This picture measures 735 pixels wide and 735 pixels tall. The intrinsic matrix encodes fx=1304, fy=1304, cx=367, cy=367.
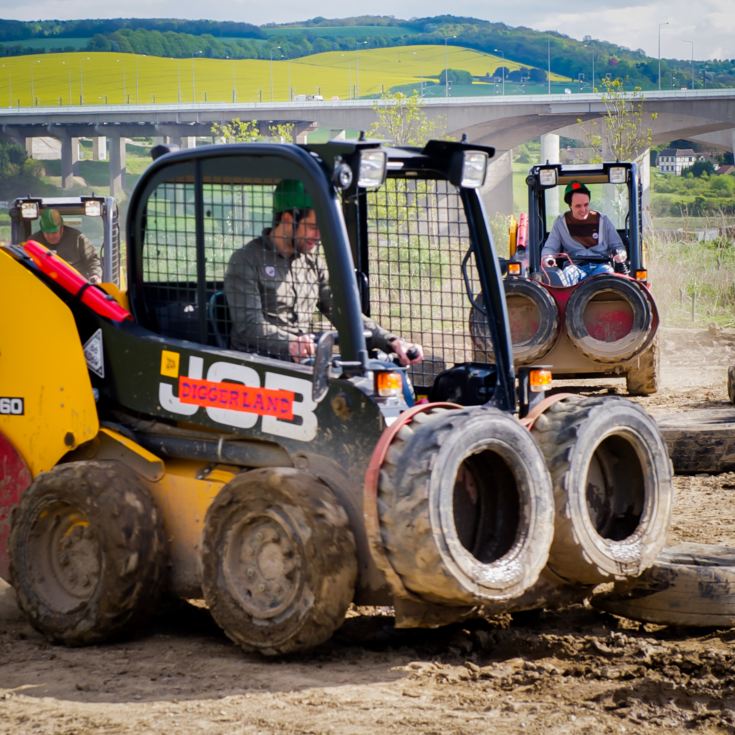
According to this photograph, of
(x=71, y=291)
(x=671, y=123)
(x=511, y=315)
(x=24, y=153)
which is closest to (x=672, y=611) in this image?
(x=71, y=291)

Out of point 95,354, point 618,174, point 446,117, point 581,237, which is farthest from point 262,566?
point 446,117

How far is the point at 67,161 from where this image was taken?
261 feet

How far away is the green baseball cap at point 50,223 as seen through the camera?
12070 mm

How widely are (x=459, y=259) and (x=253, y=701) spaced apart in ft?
7.76

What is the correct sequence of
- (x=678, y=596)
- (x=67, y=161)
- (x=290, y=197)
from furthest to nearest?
1. (x=67, y=161)
2. (x=678, y=596)
3. (x=290, y=197)

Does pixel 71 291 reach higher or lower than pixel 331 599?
higher

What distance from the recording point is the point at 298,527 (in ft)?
16.3

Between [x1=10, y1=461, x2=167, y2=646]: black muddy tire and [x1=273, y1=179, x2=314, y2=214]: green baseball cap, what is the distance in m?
1.33

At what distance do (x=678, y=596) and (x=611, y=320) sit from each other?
24.7ft

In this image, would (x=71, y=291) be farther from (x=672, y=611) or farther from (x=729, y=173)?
(x=729, y=173)

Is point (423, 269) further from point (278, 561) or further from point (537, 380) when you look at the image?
point (278, 561)

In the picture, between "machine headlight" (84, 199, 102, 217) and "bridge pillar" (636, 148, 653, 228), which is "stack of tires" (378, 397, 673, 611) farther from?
"bridge pillar" (636, 148, 653, 228)

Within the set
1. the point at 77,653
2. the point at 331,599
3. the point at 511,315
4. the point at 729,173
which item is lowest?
the point at 77,653

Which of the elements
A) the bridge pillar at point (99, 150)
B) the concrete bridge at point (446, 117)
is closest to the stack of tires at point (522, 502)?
the concrete bridge at point (446, 117)
